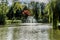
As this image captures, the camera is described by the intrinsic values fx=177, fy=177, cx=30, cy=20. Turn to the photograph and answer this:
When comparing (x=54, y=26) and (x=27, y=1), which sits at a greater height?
(x=27, y=1)

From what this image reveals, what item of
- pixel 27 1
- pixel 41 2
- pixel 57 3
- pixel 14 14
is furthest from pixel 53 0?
pixel 14 14

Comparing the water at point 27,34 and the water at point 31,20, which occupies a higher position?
the water at point 31,20

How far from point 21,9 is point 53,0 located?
1.24 m

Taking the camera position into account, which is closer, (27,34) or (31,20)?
(27,34)

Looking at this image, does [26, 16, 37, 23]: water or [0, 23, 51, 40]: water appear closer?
[0, 23, 51, 40]: water

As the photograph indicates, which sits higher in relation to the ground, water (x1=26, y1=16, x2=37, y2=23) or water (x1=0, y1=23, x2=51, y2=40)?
water (x1=26, y1=16, x2=37, y2=23)

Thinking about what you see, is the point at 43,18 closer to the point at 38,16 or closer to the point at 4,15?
the point at 38,16

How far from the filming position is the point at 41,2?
21.9ft

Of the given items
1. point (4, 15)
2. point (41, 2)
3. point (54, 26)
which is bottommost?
point (54, 26)

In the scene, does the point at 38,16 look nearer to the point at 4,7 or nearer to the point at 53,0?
the point at 53,0

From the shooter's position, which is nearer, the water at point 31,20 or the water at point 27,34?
the water at point 27,34

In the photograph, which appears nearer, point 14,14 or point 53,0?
point 53,0

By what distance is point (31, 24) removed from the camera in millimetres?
6660

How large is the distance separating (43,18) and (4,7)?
1.52 metres
